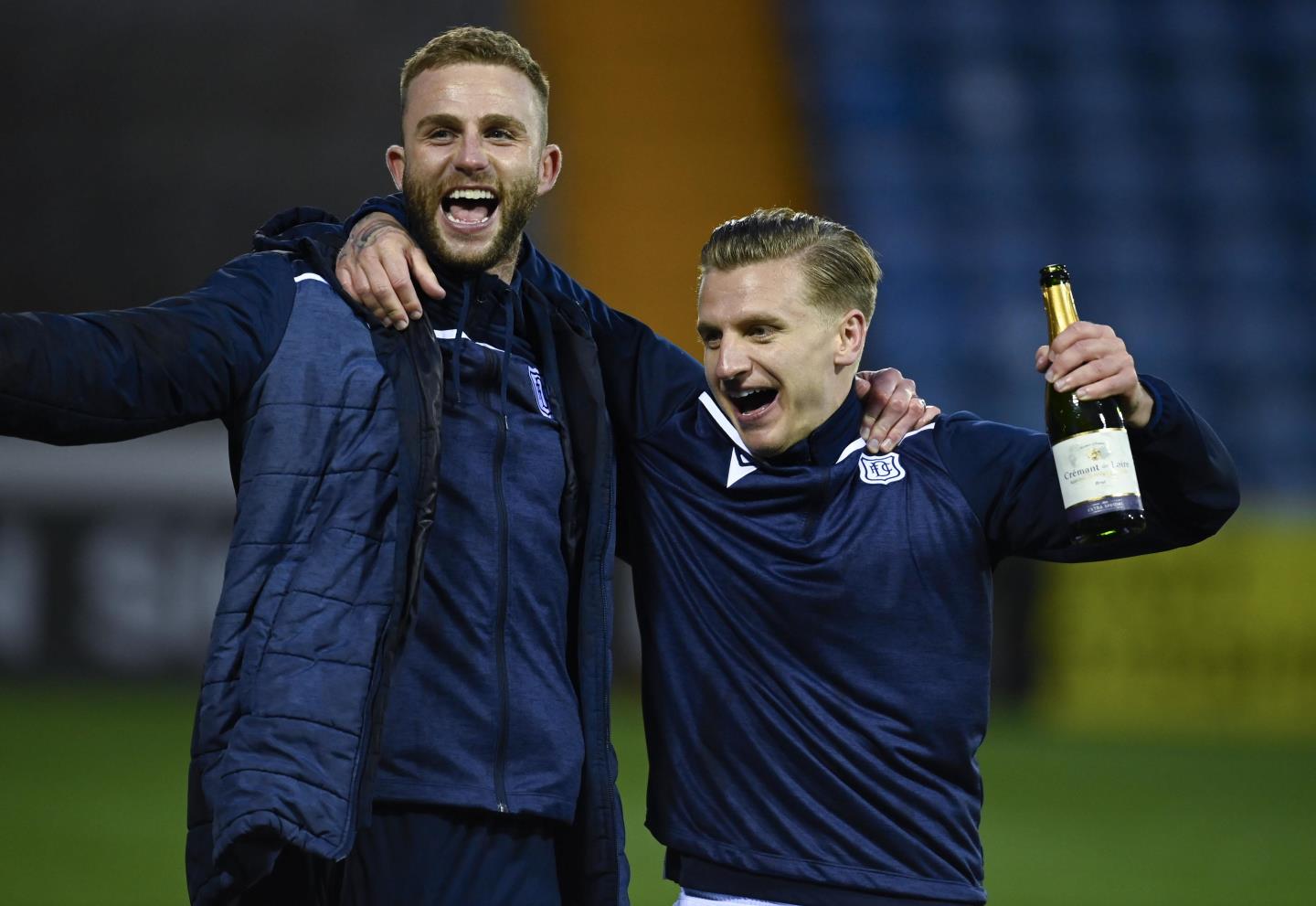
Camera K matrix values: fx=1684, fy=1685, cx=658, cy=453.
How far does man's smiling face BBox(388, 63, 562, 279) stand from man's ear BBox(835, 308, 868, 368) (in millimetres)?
662

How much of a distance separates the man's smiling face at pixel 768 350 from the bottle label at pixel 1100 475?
1.78 ft

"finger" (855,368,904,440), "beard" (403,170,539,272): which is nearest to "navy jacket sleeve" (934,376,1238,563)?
"finger" (855,368,904,440)

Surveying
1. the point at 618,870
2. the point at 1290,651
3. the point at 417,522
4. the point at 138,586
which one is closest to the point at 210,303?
the point at 417,522

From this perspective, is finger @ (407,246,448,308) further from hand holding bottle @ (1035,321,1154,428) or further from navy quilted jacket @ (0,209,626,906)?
hand holding bottle @ (1035,321,1154,428)

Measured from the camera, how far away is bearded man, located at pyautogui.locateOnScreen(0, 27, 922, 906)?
2625 millimetres

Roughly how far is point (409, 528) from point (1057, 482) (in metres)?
1.17

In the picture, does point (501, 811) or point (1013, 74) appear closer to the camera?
point (501, 811)

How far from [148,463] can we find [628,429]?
27.7 ft

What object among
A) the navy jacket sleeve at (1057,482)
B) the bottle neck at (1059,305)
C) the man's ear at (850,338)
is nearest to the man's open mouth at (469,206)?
the man's ear at (850,338)

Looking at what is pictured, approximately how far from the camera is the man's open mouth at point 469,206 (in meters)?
3.20

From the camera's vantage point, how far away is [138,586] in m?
11.0

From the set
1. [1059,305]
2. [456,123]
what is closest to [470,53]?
[456,123]

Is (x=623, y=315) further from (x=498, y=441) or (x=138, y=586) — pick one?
(x=138, y=586)

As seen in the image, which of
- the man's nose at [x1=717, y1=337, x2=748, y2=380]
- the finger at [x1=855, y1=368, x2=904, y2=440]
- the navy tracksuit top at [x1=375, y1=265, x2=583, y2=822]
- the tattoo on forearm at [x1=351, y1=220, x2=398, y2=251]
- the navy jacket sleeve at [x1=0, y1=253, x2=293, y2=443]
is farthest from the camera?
the finger at [x1=855, y1=368, x2=904, y2=440]
